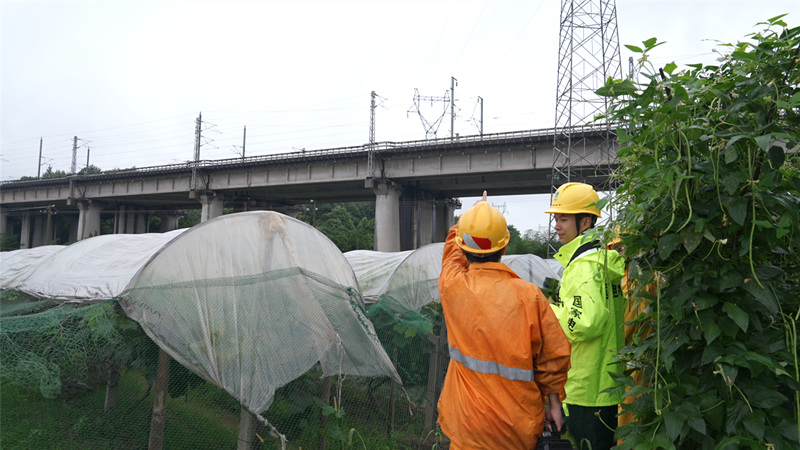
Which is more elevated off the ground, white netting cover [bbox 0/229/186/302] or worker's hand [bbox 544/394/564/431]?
white netting cover [bbox 0/229/186/302]

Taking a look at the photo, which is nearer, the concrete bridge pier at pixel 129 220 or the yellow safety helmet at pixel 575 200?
the yellow safety helmet at pixel 575 200

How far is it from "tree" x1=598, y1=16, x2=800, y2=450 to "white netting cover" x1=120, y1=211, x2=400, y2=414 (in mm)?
3231

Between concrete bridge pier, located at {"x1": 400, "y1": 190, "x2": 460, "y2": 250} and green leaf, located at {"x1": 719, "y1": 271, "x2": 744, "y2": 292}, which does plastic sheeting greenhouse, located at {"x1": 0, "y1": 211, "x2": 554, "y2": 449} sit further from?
concrete bridge pier, located at {"x1": 400, "y1": 190, "x2": 460, "y2": 250}

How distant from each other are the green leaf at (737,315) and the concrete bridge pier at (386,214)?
104 feet

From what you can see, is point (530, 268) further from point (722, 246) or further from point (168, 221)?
point (168, 221)

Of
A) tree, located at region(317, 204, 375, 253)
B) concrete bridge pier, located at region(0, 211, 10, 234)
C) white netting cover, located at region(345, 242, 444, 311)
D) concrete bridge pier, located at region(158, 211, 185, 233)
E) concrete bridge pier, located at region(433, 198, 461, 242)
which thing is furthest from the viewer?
concrete bridge pier, located at region(158, 211, 185, 233)

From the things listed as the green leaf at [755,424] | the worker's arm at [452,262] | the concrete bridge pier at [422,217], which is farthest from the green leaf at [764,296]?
the concrete bridge pier at [422,217]

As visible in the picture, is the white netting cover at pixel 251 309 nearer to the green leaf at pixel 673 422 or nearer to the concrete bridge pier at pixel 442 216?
the green leaf at pixel 673 422

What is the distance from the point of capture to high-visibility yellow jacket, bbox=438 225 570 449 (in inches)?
98.2

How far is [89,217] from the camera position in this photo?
4834 cm

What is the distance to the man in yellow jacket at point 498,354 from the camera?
2496 millimetres

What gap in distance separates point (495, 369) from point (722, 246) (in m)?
1.27

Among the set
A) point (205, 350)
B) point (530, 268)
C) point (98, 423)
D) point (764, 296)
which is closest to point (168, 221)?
point (530, 268)

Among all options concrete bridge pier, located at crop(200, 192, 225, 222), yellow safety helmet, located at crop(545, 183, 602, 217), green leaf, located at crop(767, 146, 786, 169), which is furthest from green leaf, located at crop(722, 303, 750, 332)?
concrete bridge pier, located at crop(200, 192, 225, 222)
